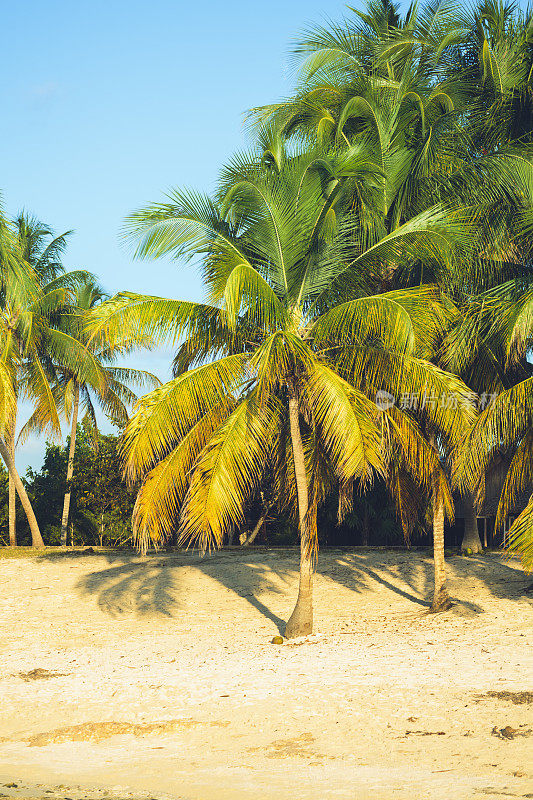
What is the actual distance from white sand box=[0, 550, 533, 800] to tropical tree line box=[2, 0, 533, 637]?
1.36 m

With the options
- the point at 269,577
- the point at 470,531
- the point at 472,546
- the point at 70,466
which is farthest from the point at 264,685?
the point at 70,466

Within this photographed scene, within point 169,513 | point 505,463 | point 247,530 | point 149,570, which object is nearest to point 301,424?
point 169,513

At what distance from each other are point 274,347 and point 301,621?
408 cm

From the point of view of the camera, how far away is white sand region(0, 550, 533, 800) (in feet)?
20.9

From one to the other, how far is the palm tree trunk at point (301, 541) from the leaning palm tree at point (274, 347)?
2 centimetres

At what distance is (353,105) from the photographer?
1305 cm

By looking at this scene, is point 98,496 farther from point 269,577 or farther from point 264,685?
point 264,685

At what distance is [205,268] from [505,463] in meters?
7.26

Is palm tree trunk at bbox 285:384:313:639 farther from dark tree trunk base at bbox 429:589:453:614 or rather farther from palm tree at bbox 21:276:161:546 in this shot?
palm tree at bbox 21:276:161:546

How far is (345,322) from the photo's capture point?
10.9 metres

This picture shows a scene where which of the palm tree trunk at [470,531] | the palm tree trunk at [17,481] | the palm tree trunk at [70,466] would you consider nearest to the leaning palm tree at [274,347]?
the palm tree trunk at [470,531]

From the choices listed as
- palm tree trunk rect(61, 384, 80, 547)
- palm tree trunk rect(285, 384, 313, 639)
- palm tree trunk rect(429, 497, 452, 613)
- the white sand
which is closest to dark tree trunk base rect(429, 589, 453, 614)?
palm tree trunk rect(429, 497, 452, 613)

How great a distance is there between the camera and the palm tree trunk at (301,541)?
11.6 metres

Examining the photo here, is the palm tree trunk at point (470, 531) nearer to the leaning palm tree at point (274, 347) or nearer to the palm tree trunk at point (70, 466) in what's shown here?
the leaning palm tree at point (274, 347)
